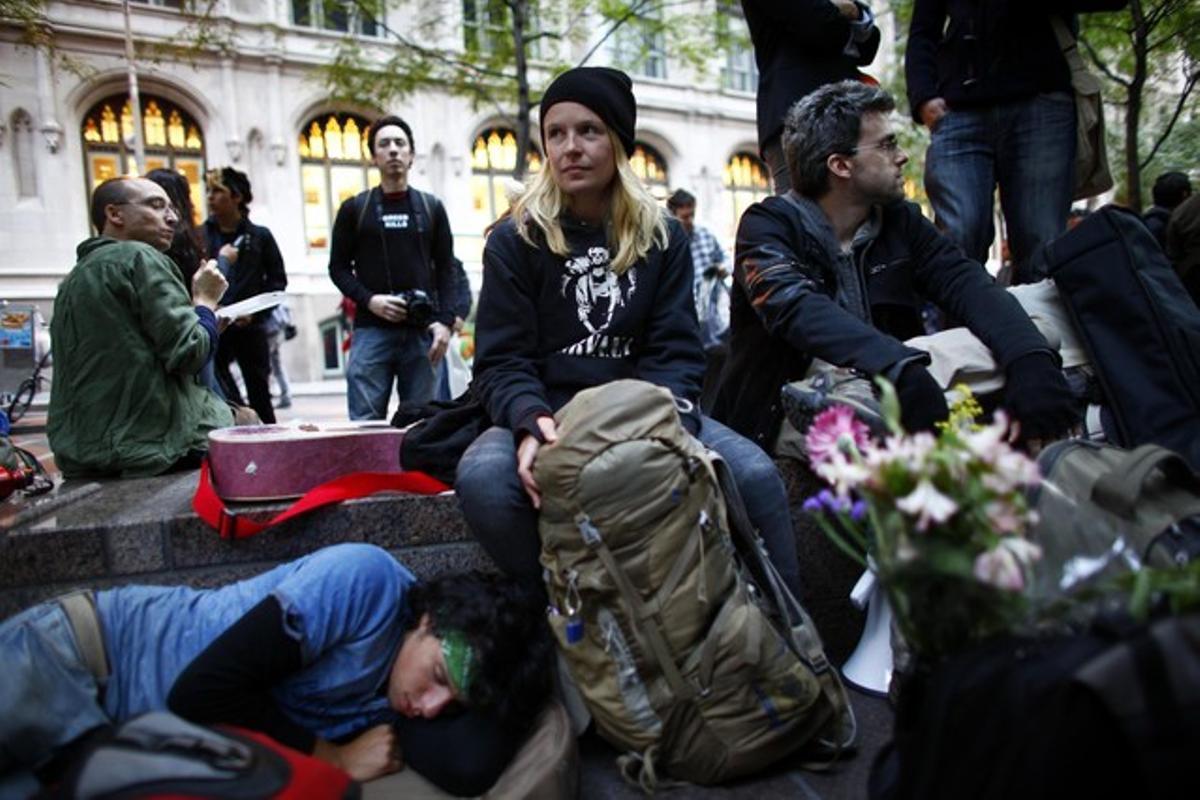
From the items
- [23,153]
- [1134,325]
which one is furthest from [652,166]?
[1134,325]

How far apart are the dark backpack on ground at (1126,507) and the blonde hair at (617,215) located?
1.42 m

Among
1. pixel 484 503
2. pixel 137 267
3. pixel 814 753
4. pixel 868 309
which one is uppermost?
pixel 137 267

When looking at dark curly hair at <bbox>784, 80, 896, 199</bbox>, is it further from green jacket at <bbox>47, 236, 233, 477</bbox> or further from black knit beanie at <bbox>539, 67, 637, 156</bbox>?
green jacket at <bbox>47, 236, 233, 477</bbox>

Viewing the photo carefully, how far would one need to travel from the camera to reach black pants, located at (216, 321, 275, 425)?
17.2 feet

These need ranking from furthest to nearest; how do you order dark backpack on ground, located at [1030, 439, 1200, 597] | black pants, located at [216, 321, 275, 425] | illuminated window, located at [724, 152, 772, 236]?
illuminated window, located at [724, 152, 772, 236] → black pants, located at [216, 321, 275, 425] → dark backpack on ground, located at [1030, 439, 1200, 597]

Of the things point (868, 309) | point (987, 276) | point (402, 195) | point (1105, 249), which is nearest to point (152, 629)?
point (868, 309)

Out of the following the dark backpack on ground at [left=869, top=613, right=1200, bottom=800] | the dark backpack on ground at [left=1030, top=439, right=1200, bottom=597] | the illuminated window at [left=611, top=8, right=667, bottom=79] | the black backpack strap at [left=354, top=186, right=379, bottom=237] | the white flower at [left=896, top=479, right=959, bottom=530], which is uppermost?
the illuminated window at [left=611, top=8, right=667, bottom=79]

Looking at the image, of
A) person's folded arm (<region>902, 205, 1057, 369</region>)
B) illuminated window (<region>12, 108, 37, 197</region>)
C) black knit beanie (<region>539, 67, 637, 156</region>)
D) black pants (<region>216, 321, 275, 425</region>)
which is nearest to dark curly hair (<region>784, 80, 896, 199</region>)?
person's folded arm (<region>902, 205, 1057, 369</region>)

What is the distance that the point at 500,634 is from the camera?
217 centimetres

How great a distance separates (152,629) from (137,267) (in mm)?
1580

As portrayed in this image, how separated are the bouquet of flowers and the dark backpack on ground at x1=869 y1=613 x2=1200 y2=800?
5 cm

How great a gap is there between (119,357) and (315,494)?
1131 mm

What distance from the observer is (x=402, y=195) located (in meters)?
4.98

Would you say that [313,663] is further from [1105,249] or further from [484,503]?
[1105,249]
